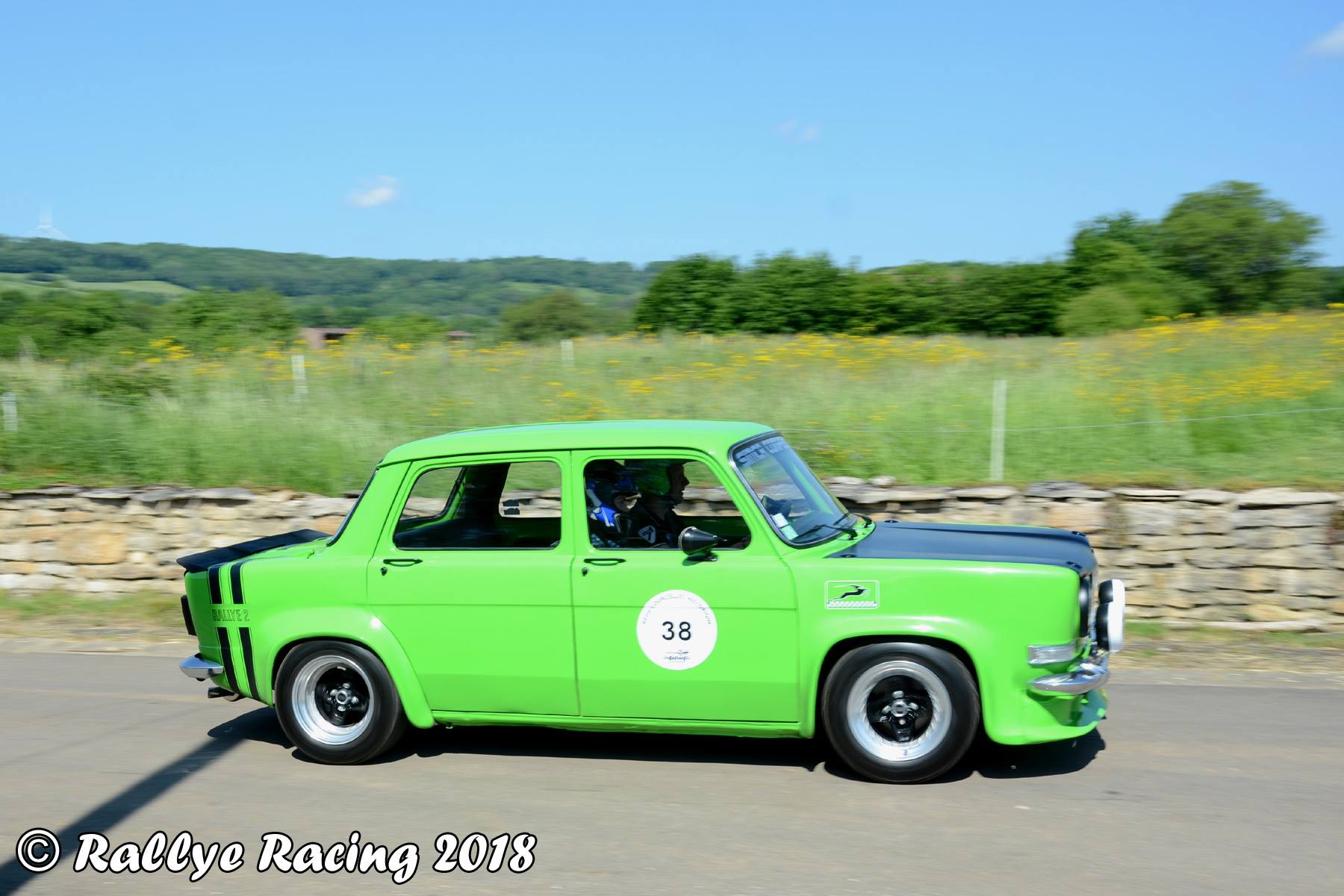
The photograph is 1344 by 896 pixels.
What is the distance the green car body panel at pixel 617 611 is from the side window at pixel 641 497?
6 centimetres

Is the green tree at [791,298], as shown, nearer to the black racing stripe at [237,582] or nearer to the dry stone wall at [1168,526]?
the dry stone wall at [1168,526]

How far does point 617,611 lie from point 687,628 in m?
0.35

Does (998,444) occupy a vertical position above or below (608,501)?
below

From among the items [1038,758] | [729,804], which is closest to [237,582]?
[729,804]

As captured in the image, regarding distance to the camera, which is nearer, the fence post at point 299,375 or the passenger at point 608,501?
the passenger at point 608,501

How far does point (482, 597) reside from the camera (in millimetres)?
5723

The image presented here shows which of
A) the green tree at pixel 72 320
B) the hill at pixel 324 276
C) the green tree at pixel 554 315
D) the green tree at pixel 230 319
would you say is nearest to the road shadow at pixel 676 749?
the green tree at pixel 230 319

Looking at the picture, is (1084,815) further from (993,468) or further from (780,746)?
(993,468)

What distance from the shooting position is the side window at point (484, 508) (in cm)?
592

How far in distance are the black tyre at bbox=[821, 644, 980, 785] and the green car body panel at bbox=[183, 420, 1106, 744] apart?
0.28ft

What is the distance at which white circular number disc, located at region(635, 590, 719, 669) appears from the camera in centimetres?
543

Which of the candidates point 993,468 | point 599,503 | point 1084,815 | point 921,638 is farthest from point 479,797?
point 993,468

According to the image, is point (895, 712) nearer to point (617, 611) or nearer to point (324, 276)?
point (617, 611)

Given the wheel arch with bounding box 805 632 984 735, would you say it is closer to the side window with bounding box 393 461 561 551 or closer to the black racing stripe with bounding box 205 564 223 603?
the side window with bounding box 393 461 561 551
